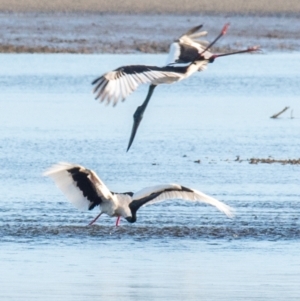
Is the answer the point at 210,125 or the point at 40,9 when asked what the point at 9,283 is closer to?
the point at 210,125

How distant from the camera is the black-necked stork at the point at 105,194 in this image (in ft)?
33.0

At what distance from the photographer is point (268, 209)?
1354 cm

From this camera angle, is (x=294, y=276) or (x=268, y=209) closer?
(x=294, y=276)

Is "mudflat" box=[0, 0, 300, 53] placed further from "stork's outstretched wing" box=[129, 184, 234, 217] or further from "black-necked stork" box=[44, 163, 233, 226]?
"stork's outstretched wing" box=[129, 184, 234, 217]

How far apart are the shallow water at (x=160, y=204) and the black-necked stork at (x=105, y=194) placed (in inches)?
22.2

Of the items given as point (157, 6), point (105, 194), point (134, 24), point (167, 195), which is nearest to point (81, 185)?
point (105, 194)

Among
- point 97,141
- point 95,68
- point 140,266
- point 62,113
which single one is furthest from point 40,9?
point 140,266

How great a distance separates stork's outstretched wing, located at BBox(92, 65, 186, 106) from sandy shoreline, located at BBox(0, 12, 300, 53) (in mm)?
27115

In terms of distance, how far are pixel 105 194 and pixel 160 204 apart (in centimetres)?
368

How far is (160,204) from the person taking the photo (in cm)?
1407

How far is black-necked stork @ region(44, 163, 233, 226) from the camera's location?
10055mm

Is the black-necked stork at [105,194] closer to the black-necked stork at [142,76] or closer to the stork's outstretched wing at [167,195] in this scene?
the stork's outstretched wing at [167,195]

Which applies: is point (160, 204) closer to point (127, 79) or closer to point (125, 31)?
point (127, 79)

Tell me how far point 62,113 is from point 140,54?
1235 cm
